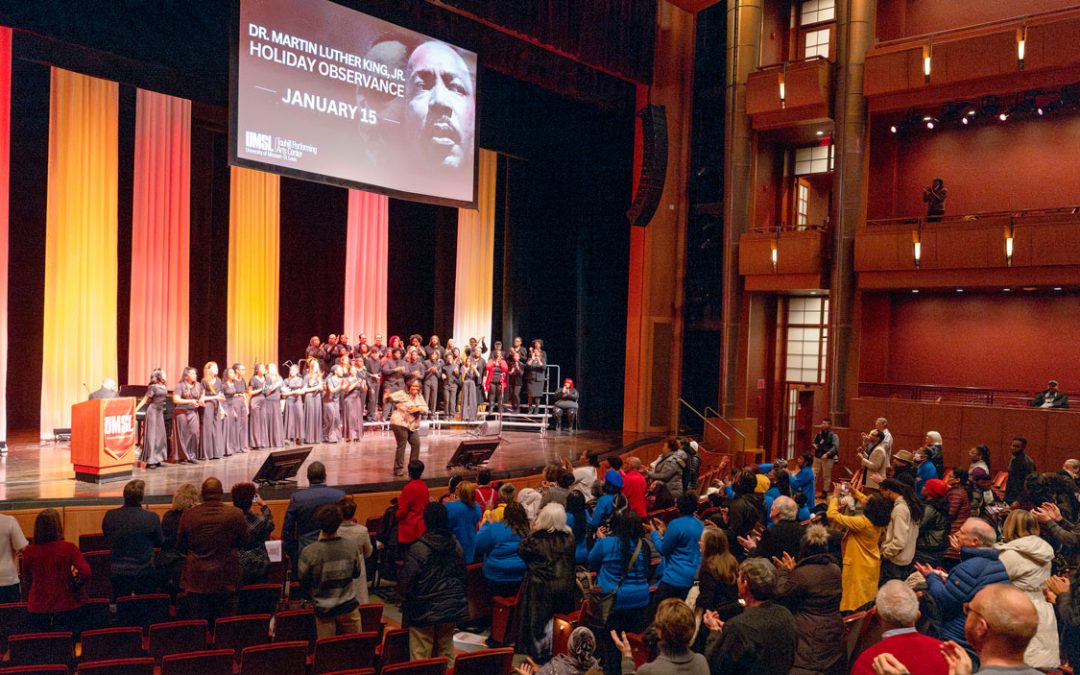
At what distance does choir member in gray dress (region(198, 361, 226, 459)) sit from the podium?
1876 mm

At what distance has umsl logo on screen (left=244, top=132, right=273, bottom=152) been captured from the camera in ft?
38.0

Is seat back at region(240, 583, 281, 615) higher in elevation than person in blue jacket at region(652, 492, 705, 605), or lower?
lower

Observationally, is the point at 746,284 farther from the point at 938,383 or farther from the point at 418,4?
the point at 418,4

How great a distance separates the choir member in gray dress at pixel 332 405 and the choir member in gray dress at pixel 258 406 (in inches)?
43.7

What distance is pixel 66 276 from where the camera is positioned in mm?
13117

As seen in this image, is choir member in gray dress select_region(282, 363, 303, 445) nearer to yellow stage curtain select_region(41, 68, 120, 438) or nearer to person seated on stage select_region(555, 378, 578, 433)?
yellow stage curtain select_region(41, 68, 120, 438)

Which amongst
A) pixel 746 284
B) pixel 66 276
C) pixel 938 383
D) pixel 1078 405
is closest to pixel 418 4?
pixel 66 276

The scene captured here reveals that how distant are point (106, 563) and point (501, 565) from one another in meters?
3.01

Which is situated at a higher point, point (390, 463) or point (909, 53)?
point (909, 53)

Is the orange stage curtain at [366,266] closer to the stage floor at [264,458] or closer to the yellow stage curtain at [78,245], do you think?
the stage floor at [264,458]

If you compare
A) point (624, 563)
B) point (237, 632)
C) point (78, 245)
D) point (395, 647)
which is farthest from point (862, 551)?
point (78, 245)

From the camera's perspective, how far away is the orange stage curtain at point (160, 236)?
13930mm

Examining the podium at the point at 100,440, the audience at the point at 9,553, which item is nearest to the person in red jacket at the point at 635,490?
the audience at the point at 9,553

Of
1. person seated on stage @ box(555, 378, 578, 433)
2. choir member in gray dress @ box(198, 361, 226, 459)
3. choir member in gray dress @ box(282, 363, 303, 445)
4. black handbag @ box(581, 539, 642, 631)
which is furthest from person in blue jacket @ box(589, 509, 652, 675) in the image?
person seated on stage @ box(555, 378, 578, 433)
